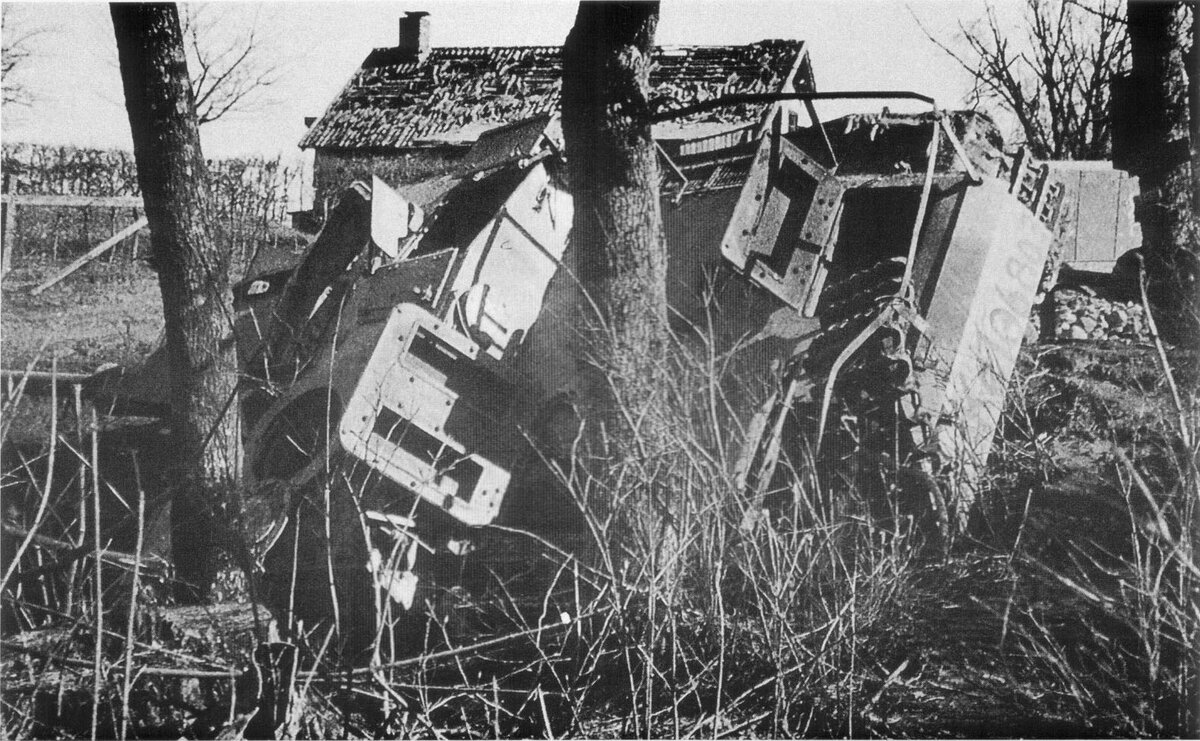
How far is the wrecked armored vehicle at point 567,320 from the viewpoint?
542cm

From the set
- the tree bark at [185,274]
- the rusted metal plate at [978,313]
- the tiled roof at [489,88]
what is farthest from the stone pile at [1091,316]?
the tiled roof at [489,88]

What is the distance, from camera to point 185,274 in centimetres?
505

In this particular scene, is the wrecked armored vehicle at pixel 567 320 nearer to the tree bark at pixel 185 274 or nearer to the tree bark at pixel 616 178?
the tree bark at pixel 185 274

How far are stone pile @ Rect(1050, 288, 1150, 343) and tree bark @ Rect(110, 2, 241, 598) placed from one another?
6.88m

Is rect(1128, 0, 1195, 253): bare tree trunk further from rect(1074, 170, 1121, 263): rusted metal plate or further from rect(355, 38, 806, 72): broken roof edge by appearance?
rect(355, 38, 806, 72): broken roof edge

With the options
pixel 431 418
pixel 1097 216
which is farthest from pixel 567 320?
pixel 1097 216

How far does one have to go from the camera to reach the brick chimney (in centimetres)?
2141

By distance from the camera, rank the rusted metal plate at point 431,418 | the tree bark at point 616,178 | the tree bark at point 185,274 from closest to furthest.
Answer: the tree bark at point 616,178 → the tree bark at point 185,274 → the rusted metal plate at point 431,418

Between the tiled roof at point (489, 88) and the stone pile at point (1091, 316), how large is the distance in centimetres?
950

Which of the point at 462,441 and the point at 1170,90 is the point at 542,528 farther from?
the point at 1170,90

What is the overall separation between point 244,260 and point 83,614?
9893 mm

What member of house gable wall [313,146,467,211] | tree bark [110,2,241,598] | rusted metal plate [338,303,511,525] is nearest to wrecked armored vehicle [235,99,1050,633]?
rusted metal plate [338,303,511,525]

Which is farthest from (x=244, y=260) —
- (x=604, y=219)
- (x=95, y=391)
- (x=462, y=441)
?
(x=604, y=219)

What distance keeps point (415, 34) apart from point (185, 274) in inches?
699
